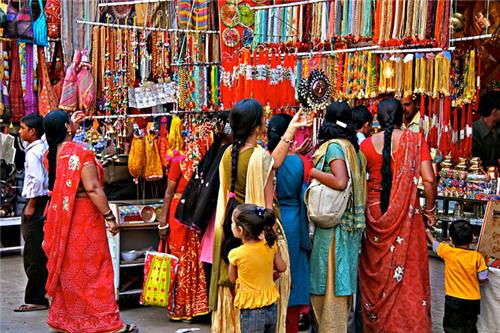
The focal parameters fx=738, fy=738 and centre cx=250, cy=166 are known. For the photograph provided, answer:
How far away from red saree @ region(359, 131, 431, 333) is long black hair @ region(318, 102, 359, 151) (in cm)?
36

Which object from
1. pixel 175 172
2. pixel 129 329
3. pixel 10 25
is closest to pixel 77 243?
pixel 129 329

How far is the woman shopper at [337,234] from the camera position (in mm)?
4672

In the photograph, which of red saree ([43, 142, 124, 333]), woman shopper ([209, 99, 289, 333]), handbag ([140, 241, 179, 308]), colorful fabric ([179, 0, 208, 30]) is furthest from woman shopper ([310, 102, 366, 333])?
colorful fabric ([179, 0, 208, 30])

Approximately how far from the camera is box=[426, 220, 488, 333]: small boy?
4.88 metres

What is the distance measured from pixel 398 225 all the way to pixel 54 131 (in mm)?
2473

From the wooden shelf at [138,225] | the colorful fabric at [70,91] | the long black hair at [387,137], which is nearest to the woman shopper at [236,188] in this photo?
the long black hair at [387,137]

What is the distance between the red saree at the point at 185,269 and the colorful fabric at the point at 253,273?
1.85 m

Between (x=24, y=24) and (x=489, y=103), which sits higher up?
(x=24, y=24)

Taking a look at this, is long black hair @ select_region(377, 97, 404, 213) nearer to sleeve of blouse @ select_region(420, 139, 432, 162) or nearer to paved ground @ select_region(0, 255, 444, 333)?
sleeve of blouse @ select_region(420, 139, 432, 162)

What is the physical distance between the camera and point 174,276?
5.73m

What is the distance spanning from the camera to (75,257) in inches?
202

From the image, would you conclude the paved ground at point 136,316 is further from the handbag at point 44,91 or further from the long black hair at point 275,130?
the handbag at point 44,91

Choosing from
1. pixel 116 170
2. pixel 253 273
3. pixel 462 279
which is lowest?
pixel 462 279

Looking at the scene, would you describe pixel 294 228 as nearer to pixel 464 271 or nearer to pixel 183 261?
pixel 464 271
